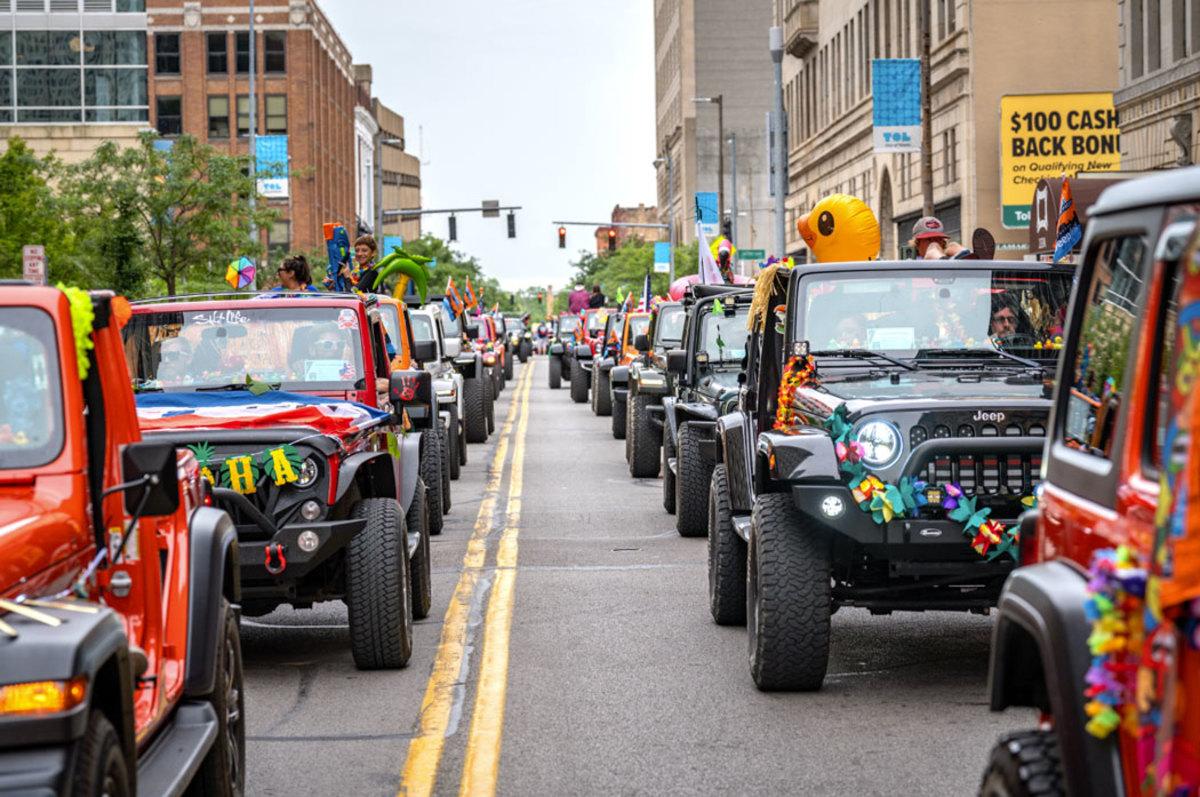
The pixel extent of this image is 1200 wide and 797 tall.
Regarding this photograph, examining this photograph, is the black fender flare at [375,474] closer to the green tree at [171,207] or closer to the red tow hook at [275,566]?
the red tow hook at [275,566]

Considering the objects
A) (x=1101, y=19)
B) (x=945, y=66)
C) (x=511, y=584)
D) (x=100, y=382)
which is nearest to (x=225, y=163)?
(x=945, y=66)

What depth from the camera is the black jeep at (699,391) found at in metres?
14.4

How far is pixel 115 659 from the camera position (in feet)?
14.2

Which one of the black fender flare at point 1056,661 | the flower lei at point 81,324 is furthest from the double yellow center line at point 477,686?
the black fender flare at point 1056,661

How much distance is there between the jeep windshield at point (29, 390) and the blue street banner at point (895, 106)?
29.7 meters

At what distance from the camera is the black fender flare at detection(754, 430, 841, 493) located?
7.98 m

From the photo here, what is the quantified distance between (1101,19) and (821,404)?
118 feet

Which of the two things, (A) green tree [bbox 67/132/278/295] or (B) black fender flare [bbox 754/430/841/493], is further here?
(A) green tree [bbox 67/132/278/295]

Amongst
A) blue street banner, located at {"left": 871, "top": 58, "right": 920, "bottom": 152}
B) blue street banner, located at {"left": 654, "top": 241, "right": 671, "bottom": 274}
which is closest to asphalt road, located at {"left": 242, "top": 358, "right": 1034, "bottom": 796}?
blue street banner, located at {"left": 871, "top": 58, "right": 920, "bottom": 152}

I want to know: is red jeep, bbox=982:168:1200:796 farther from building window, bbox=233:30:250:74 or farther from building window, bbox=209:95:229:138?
building window, bbox=209:95:229:138

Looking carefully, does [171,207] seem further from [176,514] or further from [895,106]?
[176,514]

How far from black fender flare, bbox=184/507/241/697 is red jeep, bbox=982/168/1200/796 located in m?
2.50

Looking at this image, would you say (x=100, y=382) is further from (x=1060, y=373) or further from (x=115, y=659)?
(x=1060, y=373)

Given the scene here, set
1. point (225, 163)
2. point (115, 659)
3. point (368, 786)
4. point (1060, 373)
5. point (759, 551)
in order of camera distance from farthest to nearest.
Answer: point (225, 163)
point (759, 551)
point (368, 786)
point (1060, 373)
point (115, 659)
